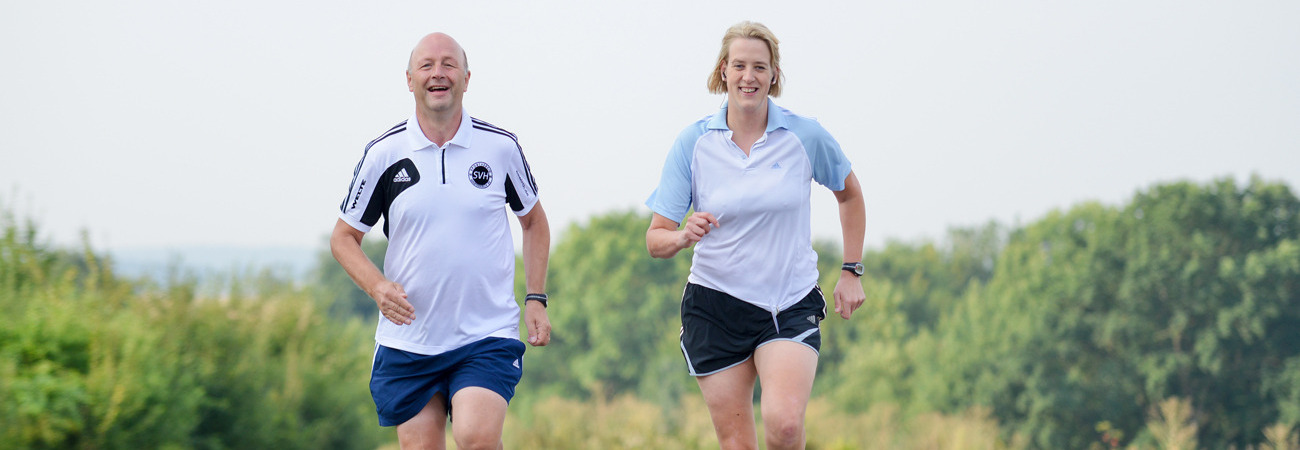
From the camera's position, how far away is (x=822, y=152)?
5.36 meters

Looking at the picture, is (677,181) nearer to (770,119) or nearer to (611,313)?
(770,119)

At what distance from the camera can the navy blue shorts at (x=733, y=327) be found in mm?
5262

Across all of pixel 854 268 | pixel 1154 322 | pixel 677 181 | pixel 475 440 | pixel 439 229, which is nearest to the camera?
pixel 475 440

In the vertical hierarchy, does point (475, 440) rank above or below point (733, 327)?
below

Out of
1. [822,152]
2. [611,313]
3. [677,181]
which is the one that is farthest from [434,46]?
[611,313]

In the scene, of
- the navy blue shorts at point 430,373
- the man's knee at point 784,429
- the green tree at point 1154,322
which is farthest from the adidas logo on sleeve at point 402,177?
the green tree at point 1154,322

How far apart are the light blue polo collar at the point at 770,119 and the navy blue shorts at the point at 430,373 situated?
147cm

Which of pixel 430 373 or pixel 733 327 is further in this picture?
pixel 733 327

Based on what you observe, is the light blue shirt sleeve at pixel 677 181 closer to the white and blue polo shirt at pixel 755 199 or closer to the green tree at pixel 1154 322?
the white and blue polo shirt at pixel 755 199

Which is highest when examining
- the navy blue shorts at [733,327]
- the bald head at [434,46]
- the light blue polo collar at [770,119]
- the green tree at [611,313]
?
the bald head at [434,46]

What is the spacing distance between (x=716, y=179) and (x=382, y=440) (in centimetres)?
1998

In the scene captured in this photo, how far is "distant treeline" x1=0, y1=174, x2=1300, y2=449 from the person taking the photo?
13.2 m

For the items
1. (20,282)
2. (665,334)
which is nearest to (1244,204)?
(665,334)

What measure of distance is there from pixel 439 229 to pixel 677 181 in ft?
3.88
